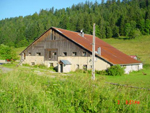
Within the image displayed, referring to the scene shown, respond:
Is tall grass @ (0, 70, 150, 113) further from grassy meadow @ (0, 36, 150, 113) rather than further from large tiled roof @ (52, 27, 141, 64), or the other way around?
large tiled roof @ (52, 27, 141, 64)

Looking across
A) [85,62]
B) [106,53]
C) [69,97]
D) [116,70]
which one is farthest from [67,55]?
[69,97]

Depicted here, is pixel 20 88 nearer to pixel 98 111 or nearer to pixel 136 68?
pixel 98 111

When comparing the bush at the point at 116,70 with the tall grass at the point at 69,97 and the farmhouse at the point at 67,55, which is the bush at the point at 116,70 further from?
the tall grass at the point at 69,97

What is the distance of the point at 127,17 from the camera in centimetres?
10544

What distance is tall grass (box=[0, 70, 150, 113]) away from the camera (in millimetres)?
6703

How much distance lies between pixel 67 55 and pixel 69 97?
25311 millimetres

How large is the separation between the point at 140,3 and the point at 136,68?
126109 millimetres

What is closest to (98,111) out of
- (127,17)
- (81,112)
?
(81,112)

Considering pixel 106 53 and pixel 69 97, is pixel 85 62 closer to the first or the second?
pixel 106 53

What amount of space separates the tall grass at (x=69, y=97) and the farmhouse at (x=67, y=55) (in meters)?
19.1

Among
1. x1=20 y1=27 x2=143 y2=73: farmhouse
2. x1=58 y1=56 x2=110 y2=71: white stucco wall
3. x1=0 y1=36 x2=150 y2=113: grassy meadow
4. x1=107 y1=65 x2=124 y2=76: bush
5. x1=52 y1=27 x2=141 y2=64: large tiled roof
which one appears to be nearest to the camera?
x1=0 y1=36 x2=150 y2=113: grassy meadow

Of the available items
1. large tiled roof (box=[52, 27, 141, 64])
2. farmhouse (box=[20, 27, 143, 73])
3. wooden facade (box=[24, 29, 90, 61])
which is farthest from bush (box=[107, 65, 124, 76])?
wooden facade (box=[24, 29, 90, 61])

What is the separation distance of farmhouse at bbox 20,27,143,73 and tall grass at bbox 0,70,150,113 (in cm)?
1911

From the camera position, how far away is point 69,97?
7379 mm
